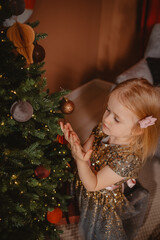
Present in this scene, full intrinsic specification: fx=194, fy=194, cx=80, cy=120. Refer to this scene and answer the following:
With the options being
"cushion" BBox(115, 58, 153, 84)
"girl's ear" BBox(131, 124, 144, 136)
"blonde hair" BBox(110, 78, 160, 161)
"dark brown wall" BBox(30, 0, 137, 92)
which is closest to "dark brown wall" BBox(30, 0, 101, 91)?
"dark brown wall" BBox(30, 0, 137, 92)

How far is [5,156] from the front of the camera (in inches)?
32.8

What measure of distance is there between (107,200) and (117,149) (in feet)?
1.05

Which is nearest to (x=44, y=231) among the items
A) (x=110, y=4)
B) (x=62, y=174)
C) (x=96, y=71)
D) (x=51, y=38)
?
(x=62, y=174)

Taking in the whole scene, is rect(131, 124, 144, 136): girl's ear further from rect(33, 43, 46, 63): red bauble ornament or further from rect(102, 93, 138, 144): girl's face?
rect(33, 43, 46, 63): red bauble ornament

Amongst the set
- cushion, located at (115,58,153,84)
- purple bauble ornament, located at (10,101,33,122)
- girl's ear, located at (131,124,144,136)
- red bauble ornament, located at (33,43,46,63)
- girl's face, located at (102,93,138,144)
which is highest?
red bauble ornament, located at (33,43,46,63)

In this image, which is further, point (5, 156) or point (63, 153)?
point (63, 153)

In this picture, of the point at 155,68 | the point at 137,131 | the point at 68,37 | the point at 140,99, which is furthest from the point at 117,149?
the point at 68,37

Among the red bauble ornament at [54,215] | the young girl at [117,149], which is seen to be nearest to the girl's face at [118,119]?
the young girl at [117,149]

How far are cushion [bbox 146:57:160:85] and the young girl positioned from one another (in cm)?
111

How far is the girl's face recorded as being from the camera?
0.88 m

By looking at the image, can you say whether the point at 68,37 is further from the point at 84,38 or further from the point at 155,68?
the point at 155,68

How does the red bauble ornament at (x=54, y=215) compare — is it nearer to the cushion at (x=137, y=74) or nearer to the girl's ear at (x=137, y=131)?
the girl's ear at (x=137, y=131)

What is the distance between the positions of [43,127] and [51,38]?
1467mm

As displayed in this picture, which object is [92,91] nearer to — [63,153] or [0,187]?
[63,153]
